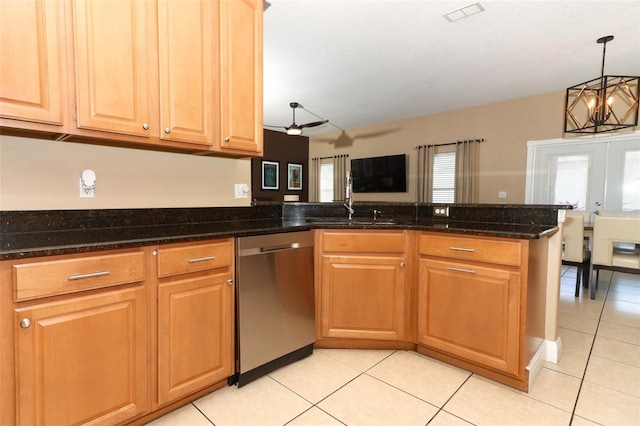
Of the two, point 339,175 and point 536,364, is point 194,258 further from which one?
point 339,175

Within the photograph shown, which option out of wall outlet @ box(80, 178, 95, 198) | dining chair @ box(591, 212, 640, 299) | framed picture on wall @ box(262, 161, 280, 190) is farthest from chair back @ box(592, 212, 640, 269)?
framed picture on wall @ box(262, 161, 280, 190)

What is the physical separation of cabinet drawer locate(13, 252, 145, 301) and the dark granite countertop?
4cm

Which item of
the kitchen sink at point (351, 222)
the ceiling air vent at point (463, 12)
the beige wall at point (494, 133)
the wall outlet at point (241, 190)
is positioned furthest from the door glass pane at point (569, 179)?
the wall outlet at point (241, 190)

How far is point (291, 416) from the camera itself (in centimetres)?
155

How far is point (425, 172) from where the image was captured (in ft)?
21.1

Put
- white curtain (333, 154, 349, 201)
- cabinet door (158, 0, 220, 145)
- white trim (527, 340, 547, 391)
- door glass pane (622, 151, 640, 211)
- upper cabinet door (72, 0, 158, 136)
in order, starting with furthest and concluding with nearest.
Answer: white curtain (333, 154, 349, 201), door glass pane (622, 151, 640, 211), white trim (527, 340, 547, 391), cabinet door (158, 0, 220, 145), upper cabinet door (72, 0, 158, 136)

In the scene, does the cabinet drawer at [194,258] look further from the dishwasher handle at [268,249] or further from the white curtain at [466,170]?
the white curtain at [466,170]

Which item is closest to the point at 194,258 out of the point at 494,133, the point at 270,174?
the point at 494,133

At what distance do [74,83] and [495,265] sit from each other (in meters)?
2.30

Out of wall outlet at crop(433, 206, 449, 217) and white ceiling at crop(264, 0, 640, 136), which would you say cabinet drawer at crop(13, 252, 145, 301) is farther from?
white ceiling at crop(264, 0, 640, 136)

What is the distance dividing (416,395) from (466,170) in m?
5.01

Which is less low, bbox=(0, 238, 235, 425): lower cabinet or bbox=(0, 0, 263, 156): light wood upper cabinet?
bbox=(0, 0, 263, 156): light wood upper cabinet

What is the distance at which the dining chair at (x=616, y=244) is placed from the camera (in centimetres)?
324

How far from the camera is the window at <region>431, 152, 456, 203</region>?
616cm
